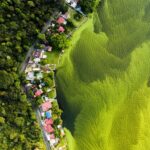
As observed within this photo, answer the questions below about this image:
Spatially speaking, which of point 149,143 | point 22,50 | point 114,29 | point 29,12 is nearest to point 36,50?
point 22,50

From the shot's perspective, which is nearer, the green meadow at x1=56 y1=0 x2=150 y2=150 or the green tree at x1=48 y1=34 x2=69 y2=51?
the green tree at x1=48 y1=34 x2=69 y2=51

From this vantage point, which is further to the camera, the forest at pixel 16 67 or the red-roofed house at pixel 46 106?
the red-roofed house at pixel 46 106

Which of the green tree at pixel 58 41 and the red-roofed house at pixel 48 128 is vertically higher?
the green tree at pixel 58 41

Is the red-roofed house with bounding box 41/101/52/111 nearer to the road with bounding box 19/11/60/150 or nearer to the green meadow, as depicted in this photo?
the road with bounding box 19/11/60/150

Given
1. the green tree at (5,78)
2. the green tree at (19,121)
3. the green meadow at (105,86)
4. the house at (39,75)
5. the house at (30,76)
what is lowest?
the green meadow at (105,86)

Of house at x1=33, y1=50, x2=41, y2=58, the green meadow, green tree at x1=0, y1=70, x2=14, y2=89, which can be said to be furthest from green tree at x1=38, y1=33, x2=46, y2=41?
green tree at x1=0, y1=70, x2=14, y2=89

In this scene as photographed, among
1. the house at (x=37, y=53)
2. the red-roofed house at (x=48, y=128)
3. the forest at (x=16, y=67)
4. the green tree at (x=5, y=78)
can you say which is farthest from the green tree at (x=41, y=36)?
the red-roofed house at (x=48, y=128)

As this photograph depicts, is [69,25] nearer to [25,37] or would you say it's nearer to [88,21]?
[88,21]

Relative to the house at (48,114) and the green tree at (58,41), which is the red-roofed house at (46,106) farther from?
the green tree at (58,41)
